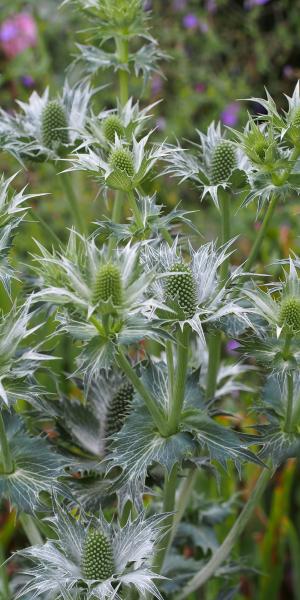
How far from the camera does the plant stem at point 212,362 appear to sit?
1.15 meters

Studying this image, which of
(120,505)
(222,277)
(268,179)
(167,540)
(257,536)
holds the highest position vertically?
(268,179)

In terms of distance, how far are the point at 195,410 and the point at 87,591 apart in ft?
0.85

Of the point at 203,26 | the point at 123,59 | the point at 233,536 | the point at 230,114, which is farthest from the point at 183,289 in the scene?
the point at 203,26

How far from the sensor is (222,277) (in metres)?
1.10

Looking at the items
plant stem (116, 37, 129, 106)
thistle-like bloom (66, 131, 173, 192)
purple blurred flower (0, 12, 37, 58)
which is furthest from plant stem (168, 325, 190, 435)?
purple blurred flower (0, 12, 37, 58)

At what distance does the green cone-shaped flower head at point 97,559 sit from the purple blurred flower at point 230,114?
2446 millimetres

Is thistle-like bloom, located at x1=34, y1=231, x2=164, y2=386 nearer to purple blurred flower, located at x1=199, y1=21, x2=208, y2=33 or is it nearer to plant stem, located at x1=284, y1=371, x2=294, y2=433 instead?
plant stem, located at x1=284, y1=371, x2=294, y2=433

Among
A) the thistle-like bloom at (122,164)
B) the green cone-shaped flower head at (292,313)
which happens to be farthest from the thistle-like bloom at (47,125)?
the green cone-shaped flower head at (292,313)

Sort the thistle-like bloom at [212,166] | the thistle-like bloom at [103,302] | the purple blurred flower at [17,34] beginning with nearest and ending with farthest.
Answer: the thistle-like bloom at [103,302]
the thistle-like bloom at [212,166]
the purple blurred flower at [17,34]

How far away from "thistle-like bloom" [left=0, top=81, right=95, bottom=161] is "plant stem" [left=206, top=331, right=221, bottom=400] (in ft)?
1.21

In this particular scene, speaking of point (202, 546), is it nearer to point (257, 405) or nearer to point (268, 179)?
point (257, 405)

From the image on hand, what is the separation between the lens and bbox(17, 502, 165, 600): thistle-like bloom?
35.1 inches

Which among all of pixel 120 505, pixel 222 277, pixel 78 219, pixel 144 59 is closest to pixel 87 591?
pixel 120 505

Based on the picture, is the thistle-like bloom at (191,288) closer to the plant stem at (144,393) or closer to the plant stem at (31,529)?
the plant stem at (144,393)
